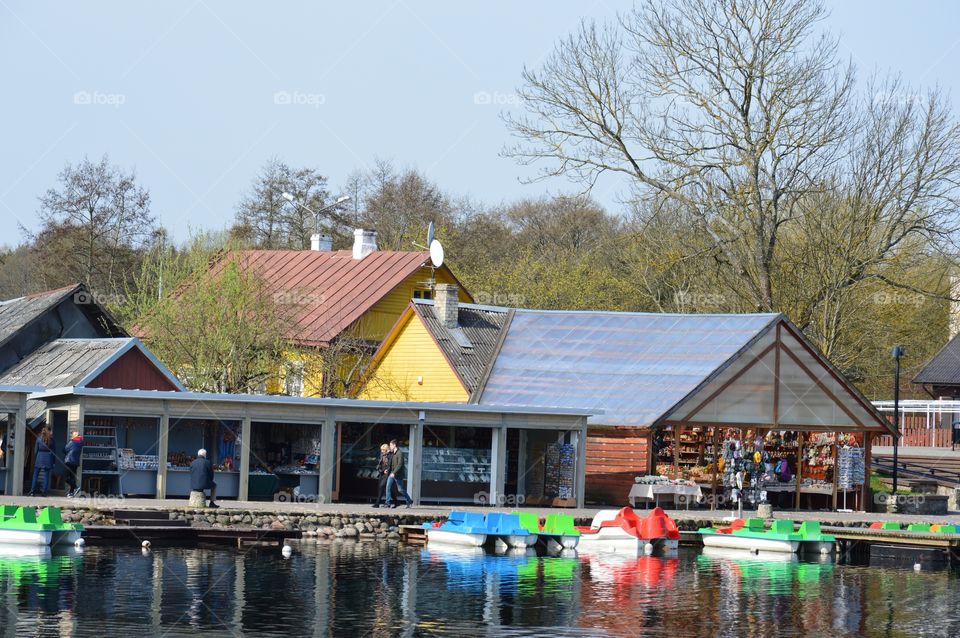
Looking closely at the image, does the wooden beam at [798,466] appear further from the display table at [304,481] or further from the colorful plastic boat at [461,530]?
the display table at [304,481]

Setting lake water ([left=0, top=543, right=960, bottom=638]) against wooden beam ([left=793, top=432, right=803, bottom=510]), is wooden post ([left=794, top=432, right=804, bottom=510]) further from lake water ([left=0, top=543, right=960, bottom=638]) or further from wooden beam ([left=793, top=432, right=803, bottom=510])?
lake water ([left=0, top=543, right=960, bottom=638])

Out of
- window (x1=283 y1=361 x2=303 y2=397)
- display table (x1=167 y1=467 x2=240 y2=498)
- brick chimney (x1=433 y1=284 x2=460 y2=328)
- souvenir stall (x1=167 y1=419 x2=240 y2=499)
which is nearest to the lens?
display table (x1=167 y1=467 x2=240 y2=498)

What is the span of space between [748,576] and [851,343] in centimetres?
2718

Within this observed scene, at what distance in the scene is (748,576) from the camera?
92.7 ft

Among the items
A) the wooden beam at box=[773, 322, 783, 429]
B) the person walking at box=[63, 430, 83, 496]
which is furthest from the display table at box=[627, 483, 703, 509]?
the person walking at box=[63, 430, 83, 496]

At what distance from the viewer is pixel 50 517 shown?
89.1 feet

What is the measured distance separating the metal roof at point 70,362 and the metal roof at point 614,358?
924 centimetres

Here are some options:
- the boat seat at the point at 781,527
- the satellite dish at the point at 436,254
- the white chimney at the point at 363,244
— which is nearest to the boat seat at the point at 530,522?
the boat seat at the point at 781,527

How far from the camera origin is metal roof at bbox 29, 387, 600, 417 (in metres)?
32.5

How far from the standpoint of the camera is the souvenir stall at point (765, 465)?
1564 inches

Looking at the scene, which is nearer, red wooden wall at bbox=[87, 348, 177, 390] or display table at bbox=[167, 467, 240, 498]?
display table at bbox=[167, 467, 240, 498]

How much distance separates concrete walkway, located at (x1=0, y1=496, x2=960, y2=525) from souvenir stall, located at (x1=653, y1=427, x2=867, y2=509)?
0.97 metres

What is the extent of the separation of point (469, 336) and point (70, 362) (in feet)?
37.0

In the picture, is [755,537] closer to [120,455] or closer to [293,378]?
[120,455]
